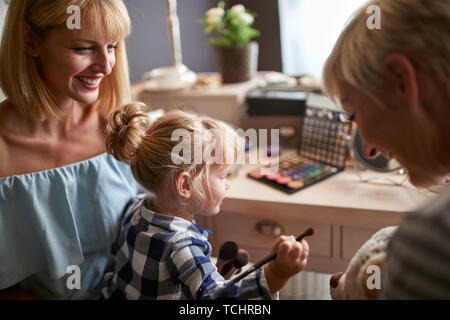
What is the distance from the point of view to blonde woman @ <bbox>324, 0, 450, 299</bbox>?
1.46 feet

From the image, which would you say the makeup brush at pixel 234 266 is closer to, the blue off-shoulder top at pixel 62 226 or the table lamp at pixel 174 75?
the blue off-shoulder top at pixel 62 226

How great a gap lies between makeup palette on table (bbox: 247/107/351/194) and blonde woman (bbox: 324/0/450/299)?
17.8 inches

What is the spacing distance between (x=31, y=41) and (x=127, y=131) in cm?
30

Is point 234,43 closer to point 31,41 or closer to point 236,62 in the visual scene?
point 236,62

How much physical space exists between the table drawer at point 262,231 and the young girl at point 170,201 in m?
0.24

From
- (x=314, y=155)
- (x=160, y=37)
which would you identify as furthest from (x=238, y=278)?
(x=160, y=37)

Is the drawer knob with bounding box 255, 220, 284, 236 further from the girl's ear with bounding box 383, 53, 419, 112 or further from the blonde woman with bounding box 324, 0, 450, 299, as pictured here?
A: the girl's ear with bounding box 383, 53, 419, 112

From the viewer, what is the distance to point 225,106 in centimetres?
144

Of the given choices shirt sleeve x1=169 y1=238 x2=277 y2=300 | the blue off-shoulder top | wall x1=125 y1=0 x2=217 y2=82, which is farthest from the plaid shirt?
wall x1=125 y1=0 x2=217 y2=82

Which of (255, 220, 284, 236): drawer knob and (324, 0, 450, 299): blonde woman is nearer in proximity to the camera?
(324, 0, 450, 299): blonde woman

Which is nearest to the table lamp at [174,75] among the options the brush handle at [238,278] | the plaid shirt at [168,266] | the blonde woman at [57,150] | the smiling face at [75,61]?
the blonde woman at [57,150]

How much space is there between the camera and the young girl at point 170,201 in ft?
2.51

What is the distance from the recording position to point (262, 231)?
110 cm
